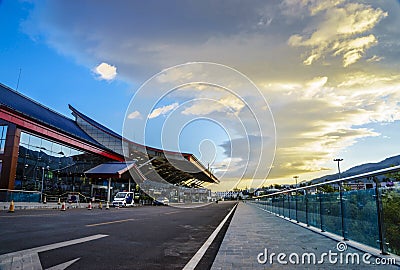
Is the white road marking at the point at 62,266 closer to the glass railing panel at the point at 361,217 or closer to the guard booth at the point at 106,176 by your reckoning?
the glass railing panel at the point at 361,217

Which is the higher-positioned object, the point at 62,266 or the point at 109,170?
the point at 109,170

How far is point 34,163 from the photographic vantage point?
35.8 meters

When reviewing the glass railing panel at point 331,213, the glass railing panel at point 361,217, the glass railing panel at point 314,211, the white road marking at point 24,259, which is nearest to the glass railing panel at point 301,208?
the glass railing panel at point 314,211

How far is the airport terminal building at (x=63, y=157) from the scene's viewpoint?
31.4 meters

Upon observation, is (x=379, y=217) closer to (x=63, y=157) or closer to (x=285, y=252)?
(x=285, y=252)

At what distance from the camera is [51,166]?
131 feet

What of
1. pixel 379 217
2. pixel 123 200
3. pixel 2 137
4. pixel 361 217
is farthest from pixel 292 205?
pixel 123 200

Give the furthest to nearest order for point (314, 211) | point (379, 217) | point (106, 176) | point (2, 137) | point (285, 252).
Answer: point (106, 176) → point (2, 137) → point (314, 211) → point (285, 252) → point (379, 217)

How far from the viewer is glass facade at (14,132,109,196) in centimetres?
3378

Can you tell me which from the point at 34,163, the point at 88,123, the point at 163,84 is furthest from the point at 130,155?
the point at 163,84

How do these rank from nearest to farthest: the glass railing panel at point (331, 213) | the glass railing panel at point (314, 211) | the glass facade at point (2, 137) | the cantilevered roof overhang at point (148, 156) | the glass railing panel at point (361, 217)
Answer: the glass railing panel at point (361, 217) → the glass railing panel at point (331, 213) → the glass railing panel at point (314, 211) → the glass facade at point (2, 137) → the cantilevered roof overhang at point (148, 156)

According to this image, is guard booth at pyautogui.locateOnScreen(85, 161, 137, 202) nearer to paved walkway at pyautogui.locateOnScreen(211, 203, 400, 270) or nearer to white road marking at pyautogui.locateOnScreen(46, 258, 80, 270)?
paved walkway at pyautogui.locateOnScreen(211, 203, 400, 270)

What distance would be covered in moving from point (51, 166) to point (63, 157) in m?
2.95

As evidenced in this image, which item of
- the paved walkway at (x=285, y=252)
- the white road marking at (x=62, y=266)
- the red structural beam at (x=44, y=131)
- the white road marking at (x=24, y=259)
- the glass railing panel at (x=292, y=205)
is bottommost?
the paved walkway at (x=285, y=252)
